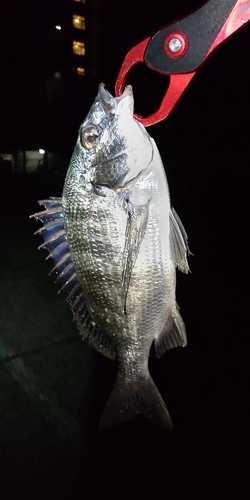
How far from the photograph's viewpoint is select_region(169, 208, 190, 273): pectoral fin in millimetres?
948

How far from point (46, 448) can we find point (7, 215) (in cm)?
492

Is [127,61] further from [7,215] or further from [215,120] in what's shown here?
[7,215]

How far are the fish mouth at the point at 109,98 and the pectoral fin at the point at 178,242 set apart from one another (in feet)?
0.93

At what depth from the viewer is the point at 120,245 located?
935 mm

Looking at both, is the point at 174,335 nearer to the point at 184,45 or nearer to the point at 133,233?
the point at 133,233

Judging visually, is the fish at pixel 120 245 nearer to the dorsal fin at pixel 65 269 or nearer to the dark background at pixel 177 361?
the dorsal fin at pixel 65 269

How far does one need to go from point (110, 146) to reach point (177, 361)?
2.25 metres

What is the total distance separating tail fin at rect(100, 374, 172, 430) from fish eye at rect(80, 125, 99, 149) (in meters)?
0.63

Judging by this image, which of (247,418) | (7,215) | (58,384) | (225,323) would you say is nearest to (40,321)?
(58,384)

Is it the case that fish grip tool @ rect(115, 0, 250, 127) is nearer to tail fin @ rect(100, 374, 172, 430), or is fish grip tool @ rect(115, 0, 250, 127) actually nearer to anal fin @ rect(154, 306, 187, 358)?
anal fin @ rect(154, 306, 187, 358)

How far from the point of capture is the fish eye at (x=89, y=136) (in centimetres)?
90

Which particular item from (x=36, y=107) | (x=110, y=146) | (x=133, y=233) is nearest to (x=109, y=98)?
(x=110, y=146)

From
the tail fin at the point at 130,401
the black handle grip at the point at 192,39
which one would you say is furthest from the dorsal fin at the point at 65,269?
the black handle grip at the point at 192,39

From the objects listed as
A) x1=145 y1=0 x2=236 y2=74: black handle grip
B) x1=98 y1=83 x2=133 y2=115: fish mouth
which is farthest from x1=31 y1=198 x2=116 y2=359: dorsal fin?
x1=145 y1=0 x2=236 y2=74: black handle grip
